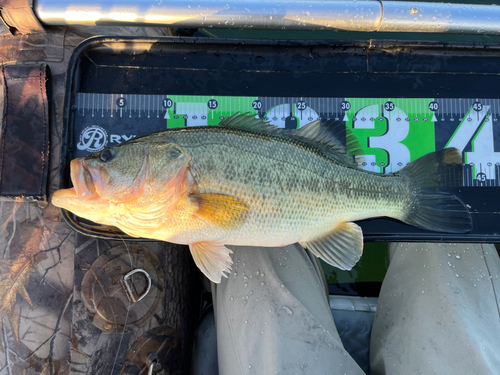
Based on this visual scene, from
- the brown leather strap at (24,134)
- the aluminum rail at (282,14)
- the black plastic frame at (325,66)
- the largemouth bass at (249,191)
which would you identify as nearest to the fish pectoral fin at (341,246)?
the largemouth bass at (249,191)

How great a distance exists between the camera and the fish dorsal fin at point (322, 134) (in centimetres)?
161

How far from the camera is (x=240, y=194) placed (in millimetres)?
1489

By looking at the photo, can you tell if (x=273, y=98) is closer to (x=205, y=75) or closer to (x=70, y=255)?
(x=205, y=75)

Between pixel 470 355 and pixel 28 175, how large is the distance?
268 cm

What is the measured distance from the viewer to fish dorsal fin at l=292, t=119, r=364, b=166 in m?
1.67

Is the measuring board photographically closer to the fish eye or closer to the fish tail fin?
the fish tail fin

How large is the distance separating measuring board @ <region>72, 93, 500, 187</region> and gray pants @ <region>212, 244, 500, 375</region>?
600 millimetres

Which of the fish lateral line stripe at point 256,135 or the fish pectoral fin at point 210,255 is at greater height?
the fish lateral line stripe at point 256,135

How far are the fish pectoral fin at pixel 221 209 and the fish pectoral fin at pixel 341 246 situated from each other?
0.46m

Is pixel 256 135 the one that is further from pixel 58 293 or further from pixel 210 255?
pixel 58 293

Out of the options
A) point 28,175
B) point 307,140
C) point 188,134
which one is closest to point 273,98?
point 307,140

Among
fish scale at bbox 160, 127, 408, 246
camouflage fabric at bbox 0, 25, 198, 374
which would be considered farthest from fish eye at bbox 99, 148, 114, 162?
camouflage fabric at bbox 0, 25, 198, 374

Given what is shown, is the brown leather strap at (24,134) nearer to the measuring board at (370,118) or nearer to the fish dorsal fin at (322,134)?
the measuring board at (370,118)

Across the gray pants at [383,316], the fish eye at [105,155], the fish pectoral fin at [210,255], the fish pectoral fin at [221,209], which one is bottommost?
the gray pants at [383,316]
